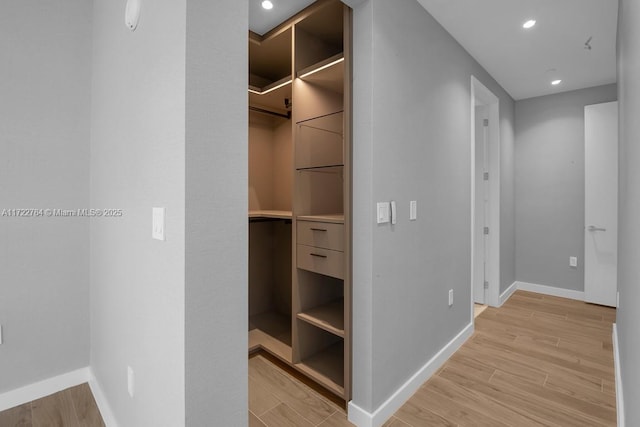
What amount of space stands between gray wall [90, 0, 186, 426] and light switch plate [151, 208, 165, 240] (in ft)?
0.10

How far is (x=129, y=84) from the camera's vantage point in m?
1.43

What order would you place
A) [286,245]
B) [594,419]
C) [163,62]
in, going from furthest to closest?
1. [286,245]
2. [594,419]
3. [163,62]

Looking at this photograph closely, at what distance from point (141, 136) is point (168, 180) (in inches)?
14.4

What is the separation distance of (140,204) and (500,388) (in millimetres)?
2451

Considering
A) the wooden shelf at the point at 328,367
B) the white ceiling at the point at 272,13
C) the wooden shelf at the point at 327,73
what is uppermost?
the white ceiling at the point at 272,13

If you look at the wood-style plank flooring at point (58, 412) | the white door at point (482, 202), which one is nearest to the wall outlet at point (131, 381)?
the wood-style plank flooring at point (58, 412)

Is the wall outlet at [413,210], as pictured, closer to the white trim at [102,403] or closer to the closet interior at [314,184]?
the closet interior at [314,184]

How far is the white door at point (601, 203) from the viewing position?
358 cm

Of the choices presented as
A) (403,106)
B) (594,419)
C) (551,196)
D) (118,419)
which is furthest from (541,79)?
(118,419)

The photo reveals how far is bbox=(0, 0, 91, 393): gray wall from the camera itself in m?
1.82

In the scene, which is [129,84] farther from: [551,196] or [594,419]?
[551,196]

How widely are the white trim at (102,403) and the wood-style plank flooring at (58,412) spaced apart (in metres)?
0.02

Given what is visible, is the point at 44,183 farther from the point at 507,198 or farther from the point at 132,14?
the point at 507,198

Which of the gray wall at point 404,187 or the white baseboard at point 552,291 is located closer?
the gray wall at point 404,187
